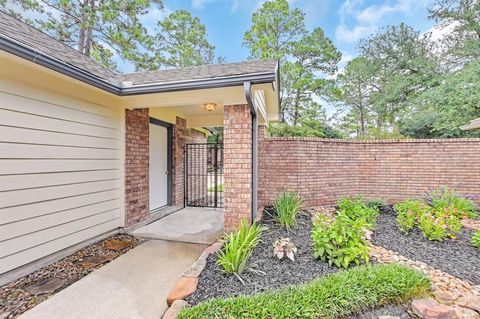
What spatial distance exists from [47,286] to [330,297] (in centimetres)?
331

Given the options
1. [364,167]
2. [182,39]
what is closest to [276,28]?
[182,39]

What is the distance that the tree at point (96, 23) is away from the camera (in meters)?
10.2

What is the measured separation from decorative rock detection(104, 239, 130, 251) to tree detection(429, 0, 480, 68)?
1645cm

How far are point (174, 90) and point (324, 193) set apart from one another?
4810mm

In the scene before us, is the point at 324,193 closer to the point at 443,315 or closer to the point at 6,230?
the point at 443,315

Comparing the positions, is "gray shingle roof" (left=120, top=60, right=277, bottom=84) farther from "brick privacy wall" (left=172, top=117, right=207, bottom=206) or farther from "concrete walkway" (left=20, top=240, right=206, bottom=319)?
"concrete walkway" (left=20, top=240, right=206, bottom=319)

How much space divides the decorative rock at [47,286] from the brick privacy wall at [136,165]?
180 cm

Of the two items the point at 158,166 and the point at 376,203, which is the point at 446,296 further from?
the point at 158,166

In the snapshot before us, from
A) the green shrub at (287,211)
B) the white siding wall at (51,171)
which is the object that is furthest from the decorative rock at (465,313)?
the white siding wall at (51,171)

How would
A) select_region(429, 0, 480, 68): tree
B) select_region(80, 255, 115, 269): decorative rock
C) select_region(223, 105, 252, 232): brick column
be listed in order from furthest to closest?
select_region(429, 0, 480, 68): tree
select_region(223, 105, 252, 232): brick column
select_region(80, 255, 115, 269): decorative rock

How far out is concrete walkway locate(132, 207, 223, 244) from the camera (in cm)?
446

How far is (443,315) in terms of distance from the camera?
83.4 inches

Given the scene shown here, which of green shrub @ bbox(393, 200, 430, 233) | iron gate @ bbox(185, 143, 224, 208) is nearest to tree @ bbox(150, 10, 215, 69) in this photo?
iron gate @ bbox(185, 143, 224, 208)

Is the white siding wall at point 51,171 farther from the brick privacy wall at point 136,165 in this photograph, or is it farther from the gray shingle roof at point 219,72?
the gray shingle roof at point 219,72
